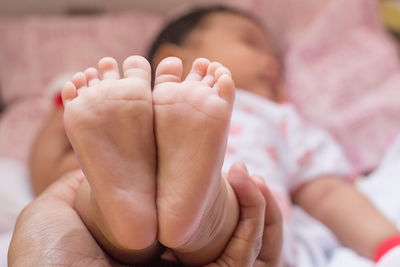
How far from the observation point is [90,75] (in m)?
0.47

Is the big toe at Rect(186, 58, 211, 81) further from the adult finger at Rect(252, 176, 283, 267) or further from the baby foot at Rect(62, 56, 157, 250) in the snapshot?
the adult finger at Rect(252, 176, 283, 267)

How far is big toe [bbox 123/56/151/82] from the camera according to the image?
1.48 ft

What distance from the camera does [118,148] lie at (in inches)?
17.1

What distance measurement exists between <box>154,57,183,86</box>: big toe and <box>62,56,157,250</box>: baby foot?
0.09 feet

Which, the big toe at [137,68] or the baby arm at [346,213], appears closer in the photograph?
the big toe at [137,68]

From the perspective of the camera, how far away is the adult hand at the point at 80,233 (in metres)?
0.48

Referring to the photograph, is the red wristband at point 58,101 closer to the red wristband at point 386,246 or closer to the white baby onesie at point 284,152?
the white baby onesie at point 284,152

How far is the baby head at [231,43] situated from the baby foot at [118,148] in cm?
36

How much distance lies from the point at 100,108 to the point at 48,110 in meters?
0.74

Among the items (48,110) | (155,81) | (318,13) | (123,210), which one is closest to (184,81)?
(155,81)

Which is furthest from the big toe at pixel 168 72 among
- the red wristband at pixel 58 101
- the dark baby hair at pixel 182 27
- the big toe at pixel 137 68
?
the red wristband at pixel 58 101

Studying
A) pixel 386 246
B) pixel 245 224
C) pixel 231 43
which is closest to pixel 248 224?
pixel 245 224

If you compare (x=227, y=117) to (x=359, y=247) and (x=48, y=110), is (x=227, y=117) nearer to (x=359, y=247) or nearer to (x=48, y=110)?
(x=359, y=247)

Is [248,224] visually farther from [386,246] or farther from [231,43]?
[231,43]
